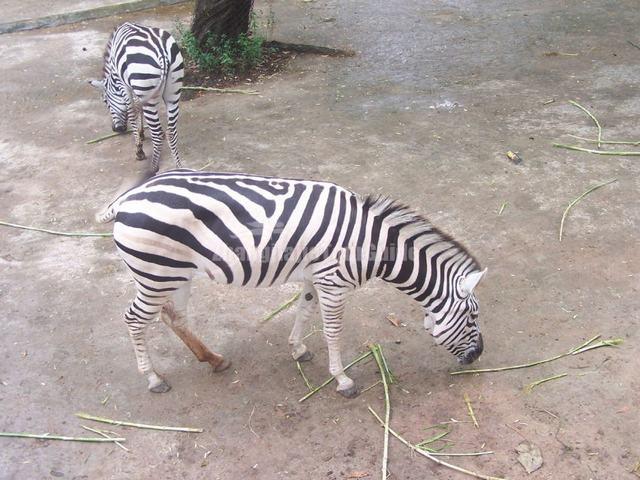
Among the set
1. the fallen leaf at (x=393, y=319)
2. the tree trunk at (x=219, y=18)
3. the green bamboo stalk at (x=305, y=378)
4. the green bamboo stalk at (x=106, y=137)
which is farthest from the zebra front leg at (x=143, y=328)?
the tree trunk at (x=219, y=18)

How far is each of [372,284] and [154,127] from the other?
3.32 metres

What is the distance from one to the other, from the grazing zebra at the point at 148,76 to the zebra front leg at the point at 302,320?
3.05 meters

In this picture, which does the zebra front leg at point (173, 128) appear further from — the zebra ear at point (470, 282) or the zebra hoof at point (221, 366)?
the zebra ear at point (470, 282)

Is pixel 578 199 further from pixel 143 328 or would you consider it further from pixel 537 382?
pixel 143 328

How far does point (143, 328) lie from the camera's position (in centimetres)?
410

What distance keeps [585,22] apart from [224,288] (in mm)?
8715

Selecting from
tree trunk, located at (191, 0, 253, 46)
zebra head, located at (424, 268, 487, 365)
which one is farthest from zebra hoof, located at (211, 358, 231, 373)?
tree trunk, located at (191, 0, 253, 46)

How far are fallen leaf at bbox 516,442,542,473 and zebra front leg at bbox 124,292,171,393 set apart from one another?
7.74 ft

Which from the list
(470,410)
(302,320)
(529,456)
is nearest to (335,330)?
(302,320)

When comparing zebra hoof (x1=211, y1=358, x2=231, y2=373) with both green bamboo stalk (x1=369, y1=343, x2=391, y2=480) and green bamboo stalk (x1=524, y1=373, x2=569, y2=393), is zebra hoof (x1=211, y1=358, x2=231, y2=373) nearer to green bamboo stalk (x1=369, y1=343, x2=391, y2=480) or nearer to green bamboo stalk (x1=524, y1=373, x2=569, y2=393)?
green bamboo stalk (x1=369, y1=343, x2=391, y2=480)

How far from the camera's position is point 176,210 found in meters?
3.65

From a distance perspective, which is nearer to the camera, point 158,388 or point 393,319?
point 158,388

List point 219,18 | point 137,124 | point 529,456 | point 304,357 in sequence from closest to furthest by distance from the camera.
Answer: point 529,456
point 304,357
point 137,124
point 219,18

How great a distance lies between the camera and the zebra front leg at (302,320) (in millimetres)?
4289
